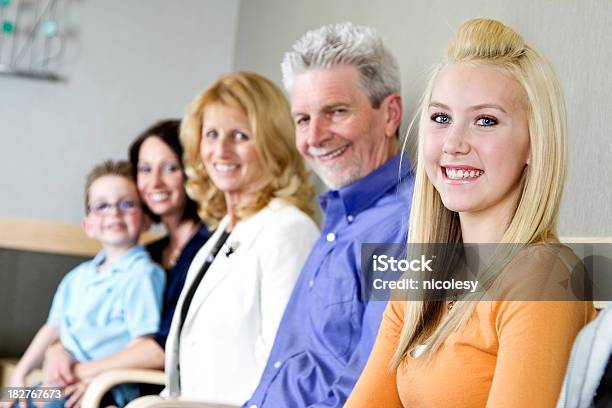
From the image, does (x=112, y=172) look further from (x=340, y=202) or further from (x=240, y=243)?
(x=340, y=202)

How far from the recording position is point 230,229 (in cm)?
240

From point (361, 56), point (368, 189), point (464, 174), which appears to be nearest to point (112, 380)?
point (368, 189)

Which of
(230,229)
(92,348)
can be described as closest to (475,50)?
(230,229)

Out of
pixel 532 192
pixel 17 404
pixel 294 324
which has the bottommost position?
pixel 17 404

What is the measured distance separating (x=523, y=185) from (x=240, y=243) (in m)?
1.15

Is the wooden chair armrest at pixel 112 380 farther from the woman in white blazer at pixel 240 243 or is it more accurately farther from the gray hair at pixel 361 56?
the gray hair at pixel 361 56

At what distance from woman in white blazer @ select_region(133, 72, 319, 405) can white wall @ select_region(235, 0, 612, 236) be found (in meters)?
0.37

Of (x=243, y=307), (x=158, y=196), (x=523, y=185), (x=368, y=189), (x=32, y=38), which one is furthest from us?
(x=32, y=38)

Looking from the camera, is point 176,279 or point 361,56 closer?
point 361,56

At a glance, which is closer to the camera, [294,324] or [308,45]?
[294,324]

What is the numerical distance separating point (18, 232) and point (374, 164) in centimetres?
201

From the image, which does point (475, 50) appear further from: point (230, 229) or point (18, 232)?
point (18, 232)

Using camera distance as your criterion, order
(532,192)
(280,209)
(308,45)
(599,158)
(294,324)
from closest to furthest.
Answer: (532,192) → (599,158) → (294,324) → (308,45) → (280,209)

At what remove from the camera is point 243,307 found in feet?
7.07
